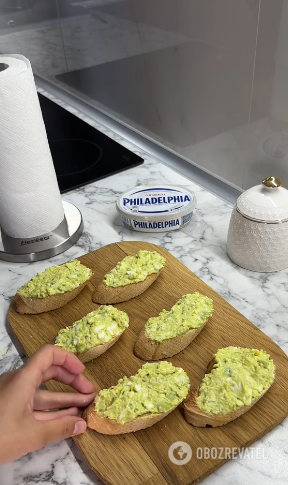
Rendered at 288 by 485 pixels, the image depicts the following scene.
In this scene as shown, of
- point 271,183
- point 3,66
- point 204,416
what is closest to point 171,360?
point 204,416

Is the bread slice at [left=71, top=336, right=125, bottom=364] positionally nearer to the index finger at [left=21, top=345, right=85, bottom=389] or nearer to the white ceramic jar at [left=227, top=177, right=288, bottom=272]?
the index finger at [left=21, top=345, right=85, bottom=389]

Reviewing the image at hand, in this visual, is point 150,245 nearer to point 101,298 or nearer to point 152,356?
point 101,298

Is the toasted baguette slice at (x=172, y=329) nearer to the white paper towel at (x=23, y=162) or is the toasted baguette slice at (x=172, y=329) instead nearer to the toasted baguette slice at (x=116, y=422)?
the toasted baguette slice at (x=116, y=422)

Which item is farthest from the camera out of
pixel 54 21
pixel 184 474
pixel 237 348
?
pixel 54 21

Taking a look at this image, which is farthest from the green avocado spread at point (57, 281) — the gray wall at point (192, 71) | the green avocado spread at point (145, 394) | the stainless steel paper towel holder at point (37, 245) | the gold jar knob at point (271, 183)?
the gray wall at point (192, 71)

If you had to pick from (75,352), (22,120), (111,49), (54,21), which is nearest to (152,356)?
(75,352)

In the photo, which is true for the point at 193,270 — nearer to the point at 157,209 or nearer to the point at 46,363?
the point at 157,209
